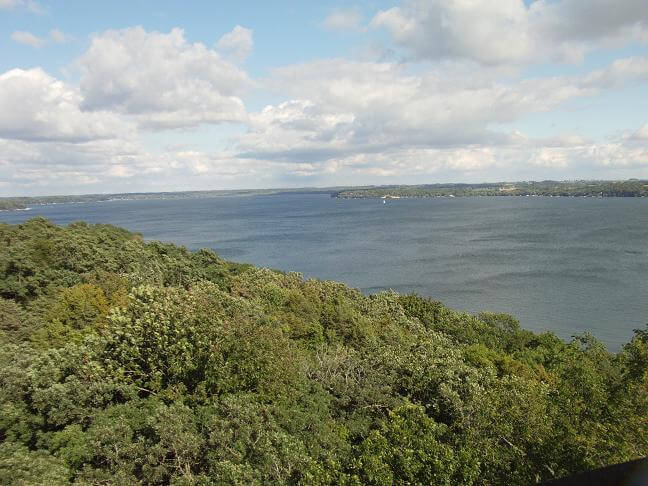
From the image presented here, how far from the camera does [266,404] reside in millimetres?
18422

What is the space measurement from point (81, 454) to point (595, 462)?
14423mm

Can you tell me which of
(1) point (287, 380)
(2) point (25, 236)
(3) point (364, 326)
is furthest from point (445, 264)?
(1) point (287, 380)

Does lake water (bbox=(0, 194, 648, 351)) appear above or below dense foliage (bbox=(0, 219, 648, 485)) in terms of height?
below

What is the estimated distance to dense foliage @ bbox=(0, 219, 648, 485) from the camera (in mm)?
12914

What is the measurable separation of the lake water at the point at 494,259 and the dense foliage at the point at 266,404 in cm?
3085

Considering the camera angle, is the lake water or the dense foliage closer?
the dense foliage

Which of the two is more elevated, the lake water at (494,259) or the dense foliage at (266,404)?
the dense foliage at (266,404)

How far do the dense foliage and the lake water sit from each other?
101 ft

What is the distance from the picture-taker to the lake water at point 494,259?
2344 inches

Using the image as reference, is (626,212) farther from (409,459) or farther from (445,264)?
(409,459)

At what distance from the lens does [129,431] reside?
15.8m

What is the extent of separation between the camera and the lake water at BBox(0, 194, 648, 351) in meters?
59.5

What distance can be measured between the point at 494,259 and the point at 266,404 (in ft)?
257

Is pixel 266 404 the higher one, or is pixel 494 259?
pixel 266 404
